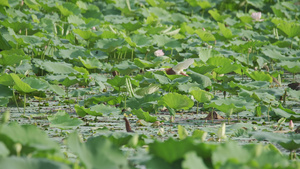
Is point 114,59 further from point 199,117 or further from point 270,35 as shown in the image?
point 270,35

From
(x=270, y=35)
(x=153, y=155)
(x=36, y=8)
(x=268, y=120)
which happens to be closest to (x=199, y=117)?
(x=268, y=120)

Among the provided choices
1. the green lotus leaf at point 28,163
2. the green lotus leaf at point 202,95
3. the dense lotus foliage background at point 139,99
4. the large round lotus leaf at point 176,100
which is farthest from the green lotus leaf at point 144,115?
the green lotus leaf at point 28,163

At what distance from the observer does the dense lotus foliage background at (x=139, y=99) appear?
43.2 inches

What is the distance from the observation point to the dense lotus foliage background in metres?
1.10

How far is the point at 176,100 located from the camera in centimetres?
236

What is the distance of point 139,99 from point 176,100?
1.09 ft

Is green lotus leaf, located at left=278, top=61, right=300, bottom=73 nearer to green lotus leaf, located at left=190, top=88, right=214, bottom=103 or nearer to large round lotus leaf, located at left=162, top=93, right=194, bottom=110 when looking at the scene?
green lotus leaf, located at left=190, top=88, right=214, bottom=103

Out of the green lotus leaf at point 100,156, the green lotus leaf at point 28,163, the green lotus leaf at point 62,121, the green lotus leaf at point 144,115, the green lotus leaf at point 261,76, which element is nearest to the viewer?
the green lotus leaf at point 28,163

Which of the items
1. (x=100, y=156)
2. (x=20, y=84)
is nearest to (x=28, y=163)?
(x=100, y=156)

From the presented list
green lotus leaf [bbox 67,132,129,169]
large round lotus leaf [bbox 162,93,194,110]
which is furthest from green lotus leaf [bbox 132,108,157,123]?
green lotus leaf [bbox 67,132,129,169]

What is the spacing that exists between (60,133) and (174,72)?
97cm

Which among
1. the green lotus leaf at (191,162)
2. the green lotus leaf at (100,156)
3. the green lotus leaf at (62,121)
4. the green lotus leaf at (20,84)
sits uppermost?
the green lotus leaf at (191,162)

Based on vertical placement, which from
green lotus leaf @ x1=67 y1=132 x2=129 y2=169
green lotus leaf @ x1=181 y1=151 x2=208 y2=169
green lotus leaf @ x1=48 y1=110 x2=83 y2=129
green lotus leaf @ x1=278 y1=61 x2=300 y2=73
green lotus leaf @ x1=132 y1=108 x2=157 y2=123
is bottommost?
green lotus leaf @ x1=278 y1=61 x2=300 y2=73

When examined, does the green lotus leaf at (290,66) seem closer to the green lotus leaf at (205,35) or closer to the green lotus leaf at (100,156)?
the green lotus leaf at (205,35)
